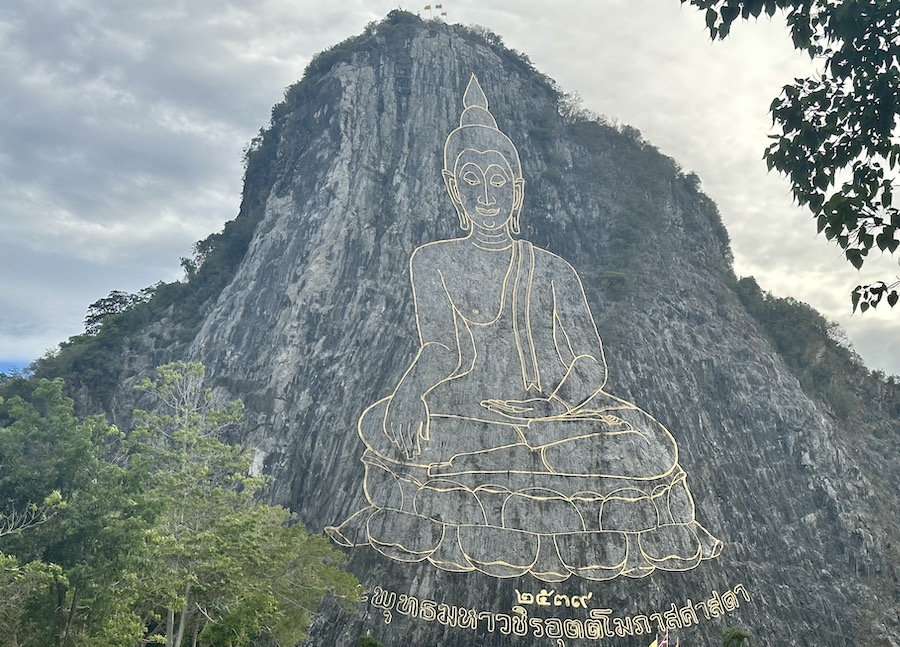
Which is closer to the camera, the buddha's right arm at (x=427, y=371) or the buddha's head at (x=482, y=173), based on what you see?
the buddha's right arm at (x=427, y=371)

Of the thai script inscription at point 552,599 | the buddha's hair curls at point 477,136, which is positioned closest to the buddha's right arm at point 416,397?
the thai script inscription at point 552,599

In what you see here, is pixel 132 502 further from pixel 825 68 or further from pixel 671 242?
pixel 671 242

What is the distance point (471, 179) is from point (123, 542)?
14.8m

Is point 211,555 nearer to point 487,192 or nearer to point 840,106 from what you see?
point 840,106

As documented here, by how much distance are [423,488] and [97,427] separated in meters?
8.46

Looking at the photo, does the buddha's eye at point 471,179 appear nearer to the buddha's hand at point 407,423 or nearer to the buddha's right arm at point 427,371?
the buddha's right arm at point 427,371

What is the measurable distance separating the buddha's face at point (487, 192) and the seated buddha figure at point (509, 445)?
6 cm

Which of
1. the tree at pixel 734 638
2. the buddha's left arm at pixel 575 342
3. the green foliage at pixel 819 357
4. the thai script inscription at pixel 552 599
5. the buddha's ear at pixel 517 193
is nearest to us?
the tree at pixel 734 638

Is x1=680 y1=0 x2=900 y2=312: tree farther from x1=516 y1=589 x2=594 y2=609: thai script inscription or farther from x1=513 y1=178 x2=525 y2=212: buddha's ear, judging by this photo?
x1=513 y1=178 x2=525 y2=212: buddha's ear

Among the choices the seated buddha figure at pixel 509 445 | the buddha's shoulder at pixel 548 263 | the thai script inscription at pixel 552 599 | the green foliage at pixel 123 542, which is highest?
the buddha's shoulder at pixel 548 263

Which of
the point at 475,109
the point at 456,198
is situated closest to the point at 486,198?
the point at 456,198

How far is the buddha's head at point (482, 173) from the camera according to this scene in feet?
68.6

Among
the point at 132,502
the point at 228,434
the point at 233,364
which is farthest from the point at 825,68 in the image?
the point at 233,364

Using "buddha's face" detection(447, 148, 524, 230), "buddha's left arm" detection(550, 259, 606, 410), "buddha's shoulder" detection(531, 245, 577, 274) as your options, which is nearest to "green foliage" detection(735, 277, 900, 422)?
"buddha's left arm" detection(550, 259, 606, 410)
